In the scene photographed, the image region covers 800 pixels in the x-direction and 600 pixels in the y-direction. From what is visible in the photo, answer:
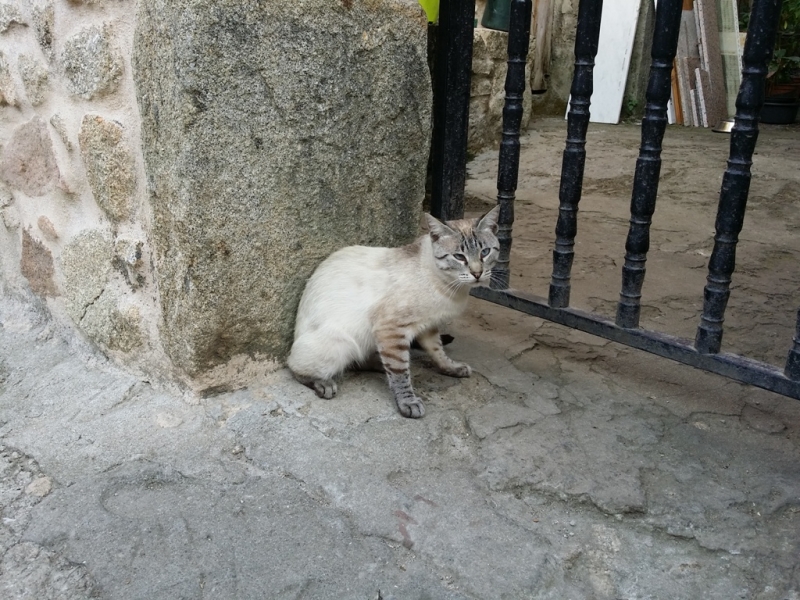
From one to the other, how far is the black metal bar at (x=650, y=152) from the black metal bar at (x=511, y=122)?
0.43 meters

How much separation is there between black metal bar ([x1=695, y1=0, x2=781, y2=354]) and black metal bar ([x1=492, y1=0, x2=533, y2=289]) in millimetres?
680

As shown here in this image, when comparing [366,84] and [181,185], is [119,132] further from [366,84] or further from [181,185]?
[366,84]

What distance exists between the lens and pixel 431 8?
2.62 metres

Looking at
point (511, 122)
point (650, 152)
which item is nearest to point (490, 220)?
point (511, 122)

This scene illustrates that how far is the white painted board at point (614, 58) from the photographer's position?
23.6ft

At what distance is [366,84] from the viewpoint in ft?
7.25

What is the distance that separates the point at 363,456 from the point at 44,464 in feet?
2.89

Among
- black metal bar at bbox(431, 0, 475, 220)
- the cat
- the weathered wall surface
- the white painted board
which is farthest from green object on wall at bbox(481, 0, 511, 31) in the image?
the white painted board

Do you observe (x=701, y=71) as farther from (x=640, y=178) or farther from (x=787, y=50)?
(x=640, y=178)

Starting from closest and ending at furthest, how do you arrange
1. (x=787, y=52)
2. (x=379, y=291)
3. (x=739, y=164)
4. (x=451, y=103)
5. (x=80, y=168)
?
(x=739, y=164)
(x=80, y=168)
(x=379, y=291)
(x=451, y=103)
(x=787, y=52)

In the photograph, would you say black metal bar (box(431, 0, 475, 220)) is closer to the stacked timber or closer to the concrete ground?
the concrete ground

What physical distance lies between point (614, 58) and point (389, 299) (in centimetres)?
607

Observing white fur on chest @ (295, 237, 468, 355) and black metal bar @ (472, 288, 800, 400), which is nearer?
black metal bar @ (472, 288, 800, 400)

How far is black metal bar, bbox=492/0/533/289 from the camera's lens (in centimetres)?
226
